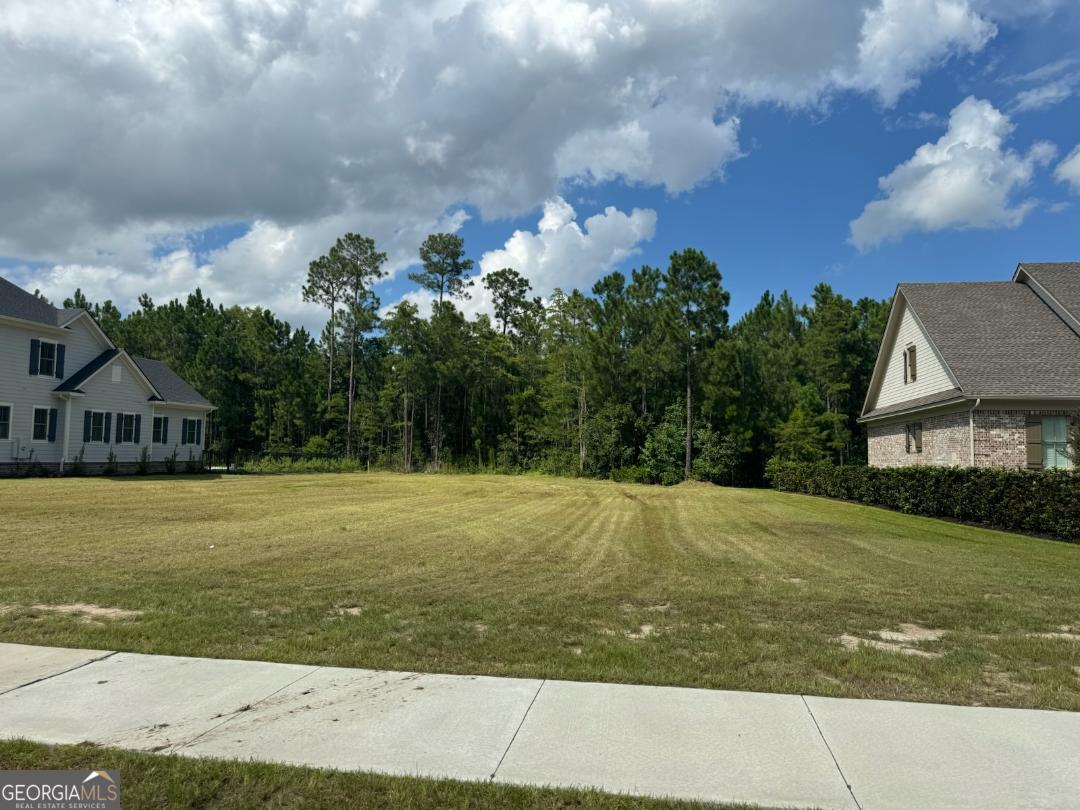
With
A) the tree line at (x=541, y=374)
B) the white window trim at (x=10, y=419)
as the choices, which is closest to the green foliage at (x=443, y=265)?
the tree line at (x=541, y=374)

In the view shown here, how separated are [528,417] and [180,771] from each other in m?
40.9

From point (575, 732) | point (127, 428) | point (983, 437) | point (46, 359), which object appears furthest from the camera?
point (127, 428)

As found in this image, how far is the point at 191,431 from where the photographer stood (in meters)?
34.5

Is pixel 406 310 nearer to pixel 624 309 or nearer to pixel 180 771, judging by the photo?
pixel 624 309

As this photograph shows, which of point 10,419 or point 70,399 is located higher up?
point 70,399

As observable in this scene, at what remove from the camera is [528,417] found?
44062mm

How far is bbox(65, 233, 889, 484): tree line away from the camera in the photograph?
1374 inches

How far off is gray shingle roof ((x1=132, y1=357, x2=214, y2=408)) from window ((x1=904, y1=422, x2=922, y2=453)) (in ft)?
104

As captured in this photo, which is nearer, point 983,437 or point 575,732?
point 575,732

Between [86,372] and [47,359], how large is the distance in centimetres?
152

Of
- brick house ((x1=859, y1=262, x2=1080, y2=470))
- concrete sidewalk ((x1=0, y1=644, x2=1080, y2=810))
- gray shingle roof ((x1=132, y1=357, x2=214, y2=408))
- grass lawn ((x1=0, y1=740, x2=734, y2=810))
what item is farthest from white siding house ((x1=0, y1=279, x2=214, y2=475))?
brick house ((x1=859, y1=262, x2=1080, y2=470))

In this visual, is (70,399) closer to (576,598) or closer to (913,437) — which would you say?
(576,598)

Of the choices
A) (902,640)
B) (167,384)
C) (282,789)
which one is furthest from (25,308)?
(902,640)

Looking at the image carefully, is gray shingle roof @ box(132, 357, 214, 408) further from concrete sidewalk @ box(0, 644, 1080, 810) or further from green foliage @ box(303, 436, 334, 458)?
concrete sidewalk @ box(0, 644, 1080, 810)
